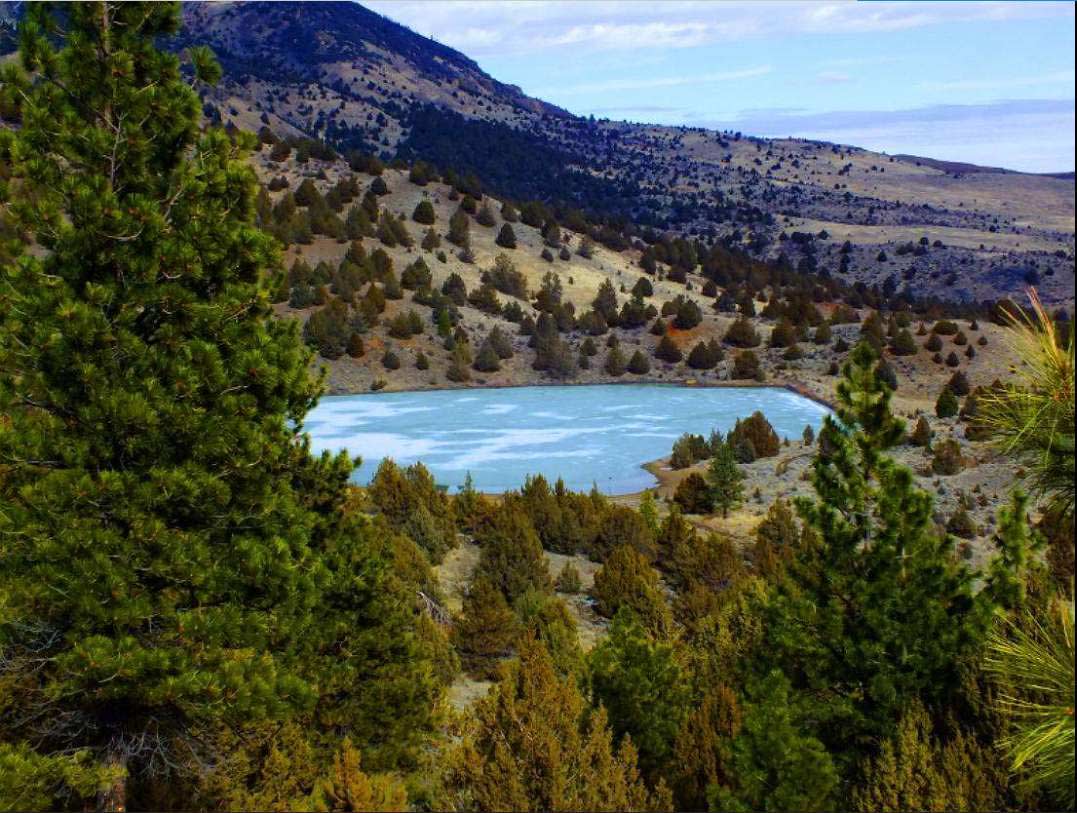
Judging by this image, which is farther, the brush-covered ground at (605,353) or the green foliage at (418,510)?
the brush-covered ground at (605,353)

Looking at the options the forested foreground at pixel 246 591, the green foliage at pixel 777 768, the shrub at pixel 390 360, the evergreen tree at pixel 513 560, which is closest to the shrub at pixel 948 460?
the evergreen tree at pixel 513 560

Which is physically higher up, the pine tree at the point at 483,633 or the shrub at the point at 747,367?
the shrub at the point at 747,367

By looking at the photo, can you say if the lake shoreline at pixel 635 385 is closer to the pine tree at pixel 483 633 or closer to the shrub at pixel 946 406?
the shrub at pixel 946 406

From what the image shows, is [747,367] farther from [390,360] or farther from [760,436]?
[390,360]

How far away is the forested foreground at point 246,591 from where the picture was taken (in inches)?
278

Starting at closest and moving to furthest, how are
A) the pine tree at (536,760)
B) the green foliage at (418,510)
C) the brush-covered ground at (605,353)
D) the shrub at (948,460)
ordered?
the pine tree at (536,760) < the green foliage at (418,510) < the brush-covered ground at (605,353) < the shrub at (948,460)

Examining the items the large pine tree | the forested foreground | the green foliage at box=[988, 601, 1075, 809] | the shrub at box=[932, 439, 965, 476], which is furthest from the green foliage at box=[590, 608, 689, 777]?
the shrub at box=[932, 439, 965, 476]

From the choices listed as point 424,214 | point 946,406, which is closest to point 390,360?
point 424,214

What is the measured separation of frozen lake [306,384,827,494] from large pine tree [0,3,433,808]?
20.0 metres

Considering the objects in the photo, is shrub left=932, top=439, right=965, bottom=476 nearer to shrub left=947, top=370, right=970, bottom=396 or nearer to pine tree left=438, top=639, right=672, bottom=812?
shrub left=947, top=370, right=970, bottom=396

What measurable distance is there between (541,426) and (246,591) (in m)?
29.7

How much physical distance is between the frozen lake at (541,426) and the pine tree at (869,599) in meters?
18.3

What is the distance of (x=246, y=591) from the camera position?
8.02 meters

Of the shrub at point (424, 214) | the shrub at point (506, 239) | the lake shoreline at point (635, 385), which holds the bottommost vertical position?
the lake shoreline at point (635, 385)
